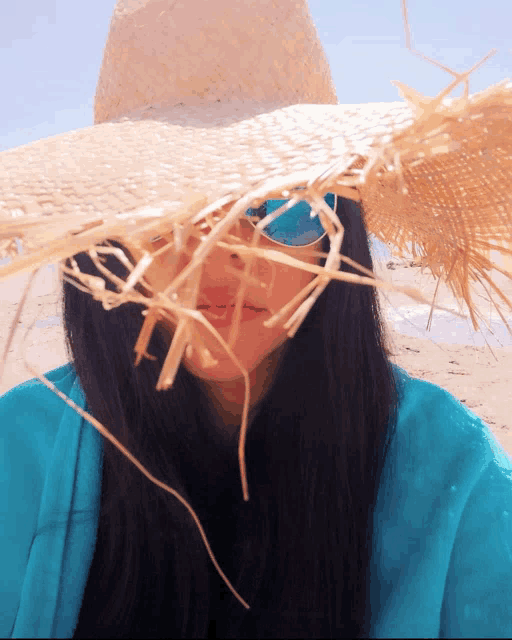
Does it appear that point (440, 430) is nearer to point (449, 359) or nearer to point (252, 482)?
point (252, 482)

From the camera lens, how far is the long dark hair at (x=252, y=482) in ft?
2.40

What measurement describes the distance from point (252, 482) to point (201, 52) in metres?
0.77

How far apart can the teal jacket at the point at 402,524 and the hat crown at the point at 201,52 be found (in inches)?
25.5

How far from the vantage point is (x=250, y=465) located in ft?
3.10

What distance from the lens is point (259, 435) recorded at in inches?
38.6

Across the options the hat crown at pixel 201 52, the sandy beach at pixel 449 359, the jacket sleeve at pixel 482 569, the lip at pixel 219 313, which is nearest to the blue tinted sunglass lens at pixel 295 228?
the lip at pixel 219 313

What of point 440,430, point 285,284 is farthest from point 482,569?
point 285,284

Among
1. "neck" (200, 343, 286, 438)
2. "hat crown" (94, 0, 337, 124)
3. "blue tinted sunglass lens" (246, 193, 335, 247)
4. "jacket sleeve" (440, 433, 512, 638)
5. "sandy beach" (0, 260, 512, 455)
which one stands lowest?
"sandy beach" (0, 260, 512, 455)

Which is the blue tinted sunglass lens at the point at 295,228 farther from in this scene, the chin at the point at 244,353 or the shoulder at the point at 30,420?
the shoulder at the point at 30,420

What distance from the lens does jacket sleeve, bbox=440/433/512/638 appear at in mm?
667

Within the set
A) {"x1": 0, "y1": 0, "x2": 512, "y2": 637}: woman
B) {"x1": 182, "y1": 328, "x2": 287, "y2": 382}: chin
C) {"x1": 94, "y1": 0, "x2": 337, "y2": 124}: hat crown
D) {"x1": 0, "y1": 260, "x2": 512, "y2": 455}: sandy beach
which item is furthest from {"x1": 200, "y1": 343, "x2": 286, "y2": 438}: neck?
{"x1": 0, "y1": 260, "x2": 512, "y2": 455}: sandy beach

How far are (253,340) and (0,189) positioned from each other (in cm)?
45

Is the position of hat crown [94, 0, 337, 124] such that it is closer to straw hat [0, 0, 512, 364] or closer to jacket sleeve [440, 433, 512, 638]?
straw hat [0, 0, 512, 364]

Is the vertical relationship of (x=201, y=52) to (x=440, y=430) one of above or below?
above
